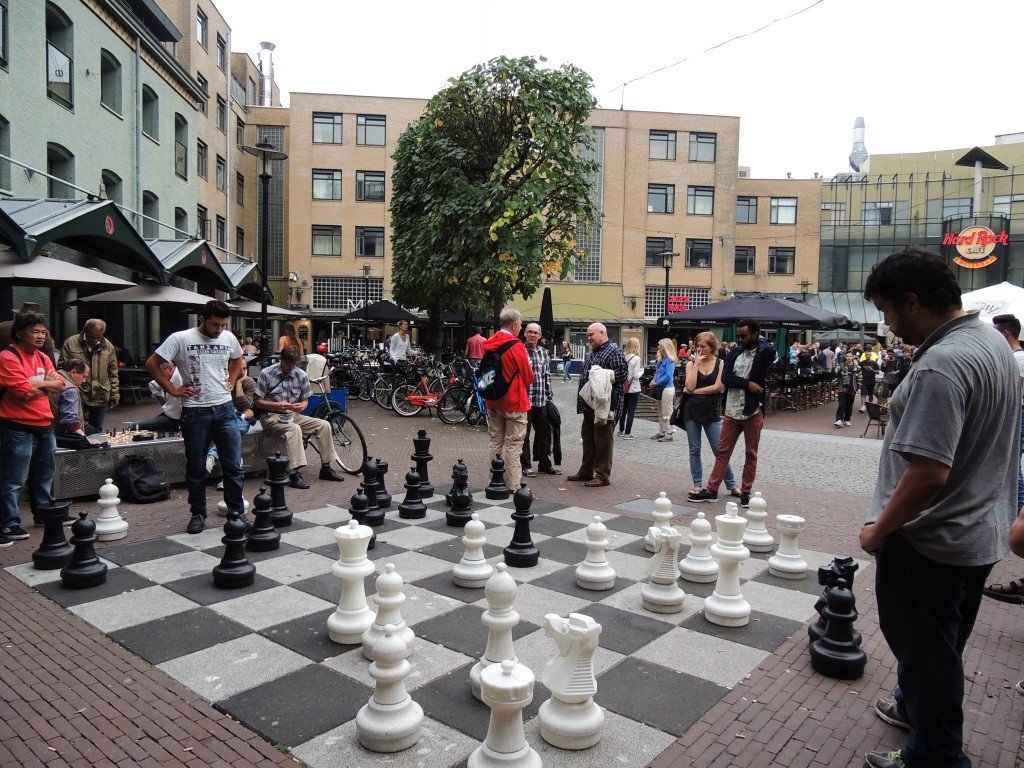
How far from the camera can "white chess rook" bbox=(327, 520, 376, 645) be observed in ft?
12.1

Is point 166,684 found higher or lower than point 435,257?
lower

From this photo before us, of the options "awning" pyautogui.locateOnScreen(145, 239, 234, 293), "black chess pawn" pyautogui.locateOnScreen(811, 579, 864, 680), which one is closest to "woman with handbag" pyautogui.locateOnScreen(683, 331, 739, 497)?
"black chess pawn" pyautogui.locateOnScreen(811, 579, 864, 680)

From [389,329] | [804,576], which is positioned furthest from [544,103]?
[389,329]

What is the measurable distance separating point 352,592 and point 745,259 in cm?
4265

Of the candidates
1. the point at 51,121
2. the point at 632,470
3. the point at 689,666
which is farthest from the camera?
the point at 51,121

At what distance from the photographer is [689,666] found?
3.53 m

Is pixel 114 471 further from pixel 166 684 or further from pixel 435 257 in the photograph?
pixel 435 257

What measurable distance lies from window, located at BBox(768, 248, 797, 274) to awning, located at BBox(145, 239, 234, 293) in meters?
33.1

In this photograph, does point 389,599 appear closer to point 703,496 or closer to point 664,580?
point 664,580

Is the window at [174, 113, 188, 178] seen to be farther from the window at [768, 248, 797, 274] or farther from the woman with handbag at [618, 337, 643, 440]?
the window at [768, 248, 797, 274]

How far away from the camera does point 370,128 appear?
38.2 m

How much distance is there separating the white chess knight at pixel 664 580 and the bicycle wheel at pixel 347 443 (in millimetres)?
4913

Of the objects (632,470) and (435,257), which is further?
(435,257)

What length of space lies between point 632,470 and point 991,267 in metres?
46.2
